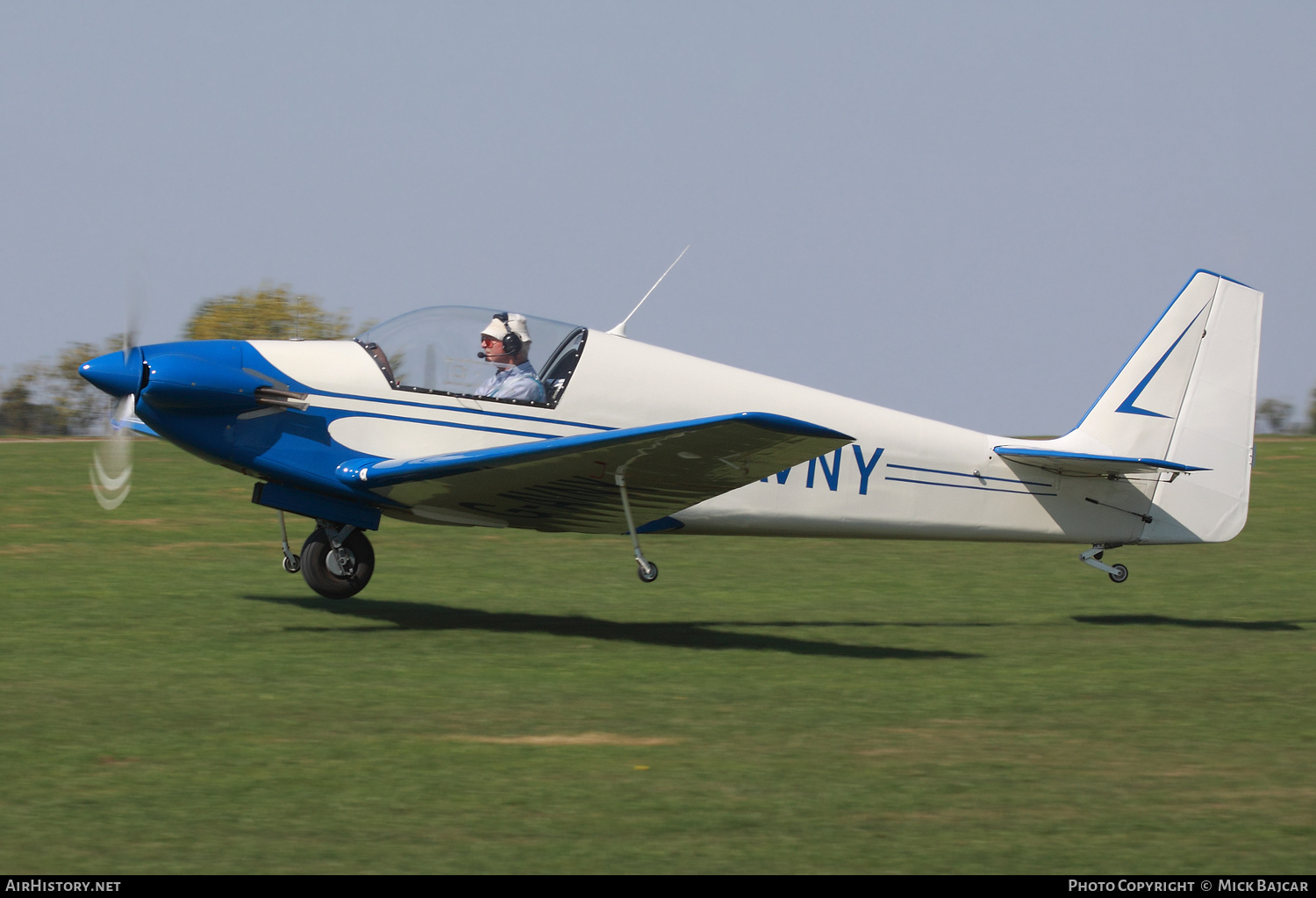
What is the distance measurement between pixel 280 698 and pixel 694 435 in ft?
9.02

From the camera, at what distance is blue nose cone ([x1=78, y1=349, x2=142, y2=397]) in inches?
348

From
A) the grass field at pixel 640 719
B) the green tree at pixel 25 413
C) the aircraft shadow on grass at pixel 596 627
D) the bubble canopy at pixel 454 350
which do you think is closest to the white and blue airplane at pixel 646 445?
the bubble canopy at pixel 454 350

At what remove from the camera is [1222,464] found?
1107 cm

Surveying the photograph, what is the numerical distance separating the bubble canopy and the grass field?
180cm

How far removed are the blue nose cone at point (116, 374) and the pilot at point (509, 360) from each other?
2398 millimetres

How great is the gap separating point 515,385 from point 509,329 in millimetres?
441

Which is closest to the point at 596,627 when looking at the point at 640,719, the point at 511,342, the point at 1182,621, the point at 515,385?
the point at 515,385

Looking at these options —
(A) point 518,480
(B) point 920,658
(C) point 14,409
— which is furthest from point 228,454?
(C) point 14,409

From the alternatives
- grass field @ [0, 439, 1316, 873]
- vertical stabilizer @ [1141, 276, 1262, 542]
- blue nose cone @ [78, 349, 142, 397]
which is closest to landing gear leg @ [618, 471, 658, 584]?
grass field @ [0, 439, 1316, 873]

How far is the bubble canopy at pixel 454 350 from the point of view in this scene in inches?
376

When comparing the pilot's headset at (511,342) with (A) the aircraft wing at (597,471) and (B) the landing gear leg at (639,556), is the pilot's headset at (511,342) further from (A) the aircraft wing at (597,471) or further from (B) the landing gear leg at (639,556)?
(B) the landing gear leg at (639,556)

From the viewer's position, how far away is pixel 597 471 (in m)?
Result: 8.42

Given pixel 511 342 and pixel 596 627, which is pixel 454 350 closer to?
pixel 511 342
